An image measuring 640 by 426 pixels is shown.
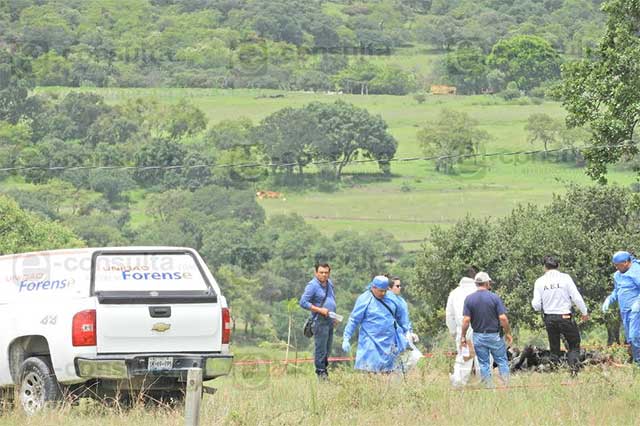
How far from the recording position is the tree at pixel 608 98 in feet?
100

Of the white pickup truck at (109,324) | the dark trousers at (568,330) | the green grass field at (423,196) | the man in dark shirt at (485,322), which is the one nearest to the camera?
the white pickup truck at (109,324)

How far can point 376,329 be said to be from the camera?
14422 millimetres

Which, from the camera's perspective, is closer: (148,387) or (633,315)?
(148,387)

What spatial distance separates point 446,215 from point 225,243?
29188mm

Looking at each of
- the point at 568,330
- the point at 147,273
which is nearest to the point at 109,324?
the point at 147,273

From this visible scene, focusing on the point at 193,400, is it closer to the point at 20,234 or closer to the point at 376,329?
the point at 376,329

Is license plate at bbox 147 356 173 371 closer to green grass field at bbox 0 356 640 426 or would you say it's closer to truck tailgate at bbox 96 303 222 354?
truck tailgate at bbox 96 303 222 354

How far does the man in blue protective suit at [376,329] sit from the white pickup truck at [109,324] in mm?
1976

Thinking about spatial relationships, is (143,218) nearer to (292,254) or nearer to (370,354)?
(292,254)

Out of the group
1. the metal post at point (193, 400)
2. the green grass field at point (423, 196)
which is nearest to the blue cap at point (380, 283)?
the metal post at point (193, 400)

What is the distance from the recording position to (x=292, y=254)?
471 feet

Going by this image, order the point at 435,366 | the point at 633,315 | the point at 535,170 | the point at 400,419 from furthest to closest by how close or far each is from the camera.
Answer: the point at 535,170
the point at 435,366
the point at 633,315
the point at 400,419

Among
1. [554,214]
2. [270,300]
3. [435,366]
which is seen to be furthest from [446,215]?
[435,366]

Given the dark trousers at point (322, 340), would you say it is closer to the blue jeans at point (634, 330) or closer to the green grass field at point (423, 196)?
the blue jeans at point (634, 330)
